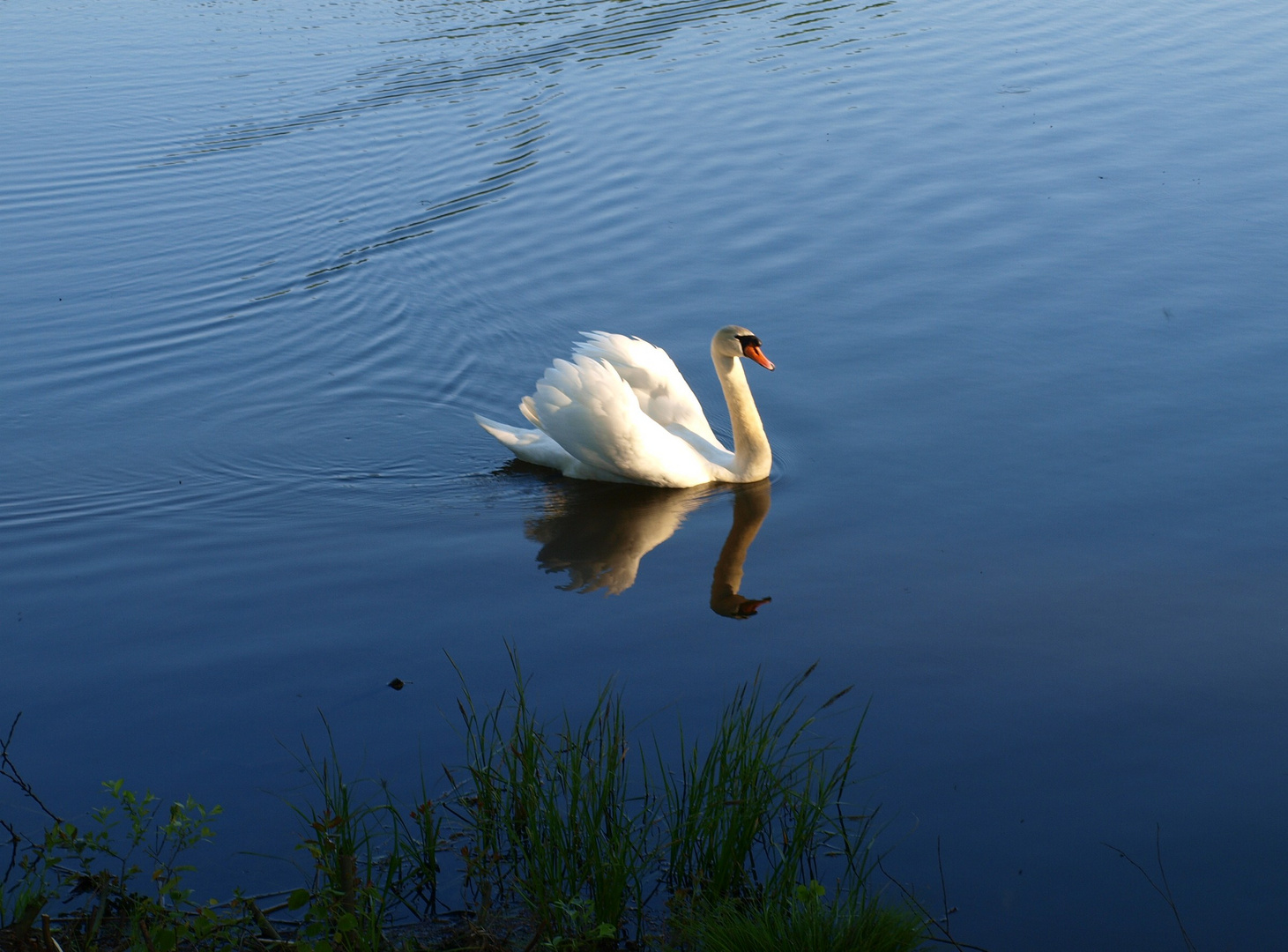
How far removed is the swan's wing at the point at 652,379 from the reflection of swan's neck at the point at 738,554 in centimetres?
77

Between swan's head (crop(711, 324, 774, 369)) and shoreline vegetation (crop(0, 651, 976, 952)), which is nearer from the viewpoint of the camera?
shoreline vegetation (crop(0, 651, 976, 952))

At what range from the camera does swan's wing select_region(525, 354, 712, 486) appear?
812 centimetres

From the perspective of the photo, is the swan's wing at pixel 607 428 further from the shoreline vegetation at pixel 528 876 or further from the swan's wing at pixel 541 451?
the shoreline vegetation at pixel 528 876

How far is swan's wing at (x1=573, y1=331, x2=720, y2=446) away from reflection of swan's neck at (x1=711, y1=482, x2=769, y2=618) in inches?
30.4

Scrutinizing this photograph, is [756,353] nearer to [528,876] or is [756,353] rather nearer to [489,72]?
[528,876]

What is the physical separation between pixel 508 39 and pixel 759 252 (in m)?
11.1

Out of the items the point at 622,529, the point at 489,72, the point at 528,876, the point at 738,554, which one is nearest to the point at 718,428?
the point at 622,529

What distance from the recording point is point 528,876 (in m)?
4.47

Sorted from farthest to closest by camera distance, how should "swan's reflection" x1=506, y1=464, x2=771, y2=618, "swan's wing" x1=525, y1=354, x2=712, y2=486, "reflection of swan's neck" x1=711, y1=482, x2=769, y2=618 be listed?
"swan's wing" x1=525, y1=354, x2=712, y2=486 → "swan's reflection" x1=506, y1=464, x2=771, y2=618 → "reflection of swan's neck" x1=711, y1=482, x2=769, y2=618

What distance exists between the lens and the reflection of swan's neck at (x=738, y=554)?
22.3ft

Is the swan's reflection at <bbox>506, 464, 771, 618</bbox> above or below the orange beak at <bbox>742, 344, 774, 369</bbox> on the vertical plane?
below

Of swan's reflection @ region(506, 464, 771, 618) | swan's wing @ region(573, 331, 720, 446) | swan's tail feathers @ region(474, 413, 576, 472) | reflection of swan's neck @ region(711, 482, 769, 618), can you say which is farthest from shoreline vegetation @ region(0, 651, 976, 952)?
swan's wing @ region(573, 331, 720, 446)

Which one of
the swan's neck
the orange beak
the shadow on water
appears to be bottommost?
the swan's neck

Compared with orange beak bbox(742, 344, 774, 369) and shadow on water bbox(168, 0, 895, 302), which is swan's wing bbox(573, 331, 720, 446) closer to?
orange beak bbox(742, 344, 774, 369)
